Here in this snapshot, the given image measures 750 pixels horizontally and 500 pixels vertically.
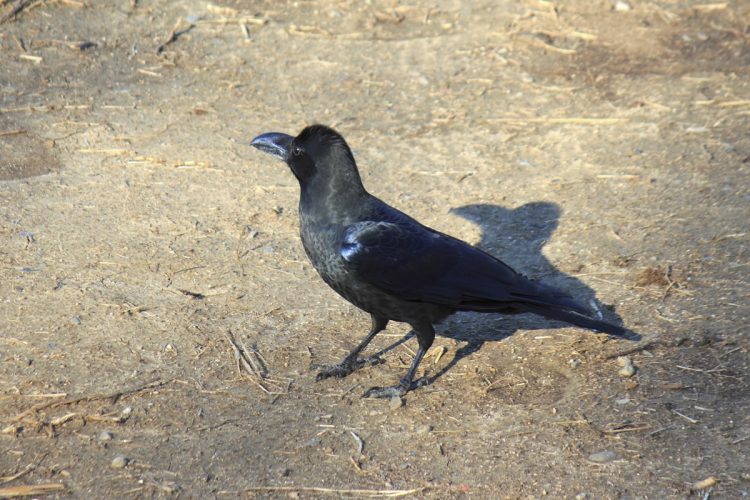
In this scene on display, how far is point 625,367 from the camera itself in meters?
4.98

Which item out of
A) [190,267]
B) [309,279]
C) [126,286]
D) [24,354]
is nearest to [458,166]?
[309,279]

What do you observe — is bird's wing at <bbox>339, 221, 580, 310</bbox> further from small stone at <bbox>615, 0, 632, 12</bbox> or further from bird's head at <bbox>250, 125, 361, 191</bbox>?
small stone at <bbox>615, 0, 632, 12</bbox>

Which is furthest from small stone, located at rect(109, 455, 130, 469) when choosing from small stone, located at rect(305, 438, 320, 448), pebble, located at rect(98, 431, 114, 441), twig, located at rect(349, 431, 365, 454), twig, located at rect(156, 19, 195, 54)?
twig, located at rect(156, 19, 195, 54)

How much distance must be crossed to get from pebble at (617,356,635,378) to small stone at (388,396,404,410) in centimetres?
119

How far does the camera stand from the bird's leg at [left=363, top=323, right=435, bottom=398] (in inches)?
192

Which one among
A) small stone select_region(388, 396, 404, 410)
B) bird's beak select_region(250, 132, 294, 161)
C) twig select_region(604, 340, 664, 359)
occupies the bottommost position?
small stone select_region(388, 396, 404, 410)

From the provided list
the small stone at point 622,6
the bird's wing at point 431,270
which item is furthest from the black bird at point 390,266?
the small stone at point 622,6

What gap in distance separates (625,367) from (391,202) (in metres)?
2.38

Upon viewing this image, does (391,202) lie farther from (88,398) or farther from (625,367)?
(88,398)

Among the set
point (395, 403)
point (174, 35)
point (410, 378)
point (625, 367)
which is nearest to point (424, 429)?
point (395, 403)

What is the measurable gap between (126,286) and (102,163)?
1.74m

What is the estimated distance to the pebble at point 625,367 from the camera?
16.2 ft

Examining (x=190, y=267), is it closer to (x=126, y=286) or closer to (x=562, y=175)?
(x=126, y=286)

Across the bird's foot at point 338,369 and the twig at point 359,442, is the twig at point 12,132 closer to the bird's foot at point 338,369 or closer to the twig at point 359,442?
the bird's foot at point 338,369
